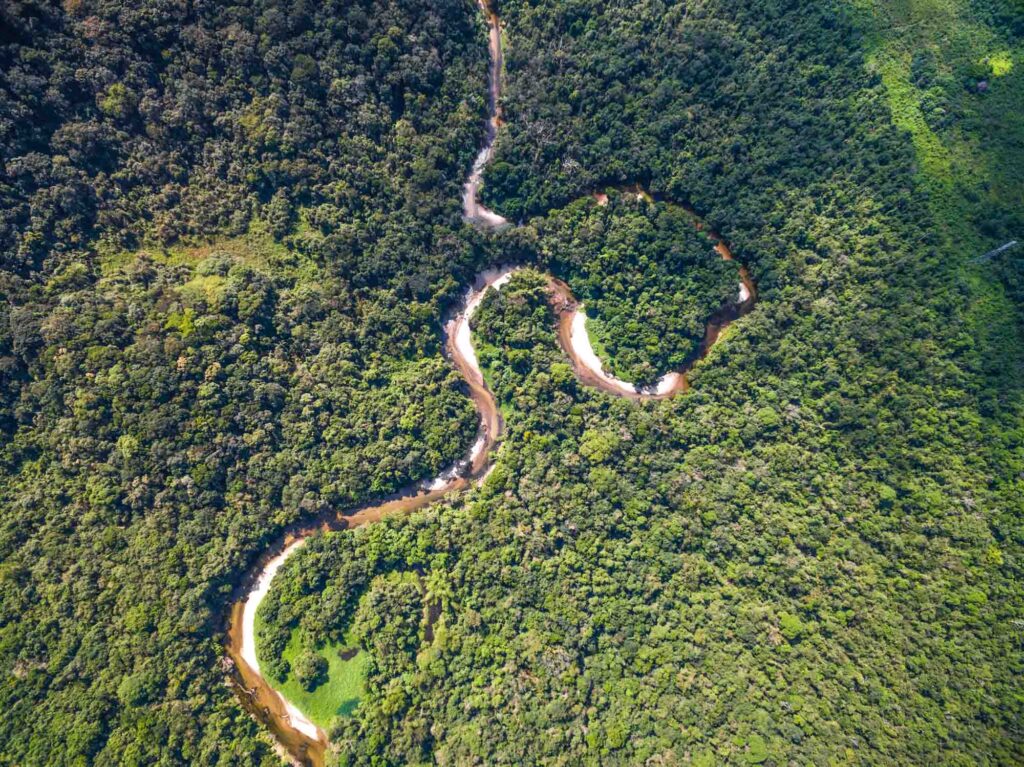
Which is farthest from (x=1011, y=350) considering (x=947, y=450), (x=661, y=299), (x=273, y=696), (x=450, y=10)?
(x=273, y=696)

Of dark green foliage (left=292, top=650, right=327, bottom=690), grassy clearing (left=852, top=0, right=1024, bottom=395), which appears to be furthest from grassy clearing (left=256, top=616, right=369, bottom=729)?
grassy clearing (left=852, top=0, right=1024, bottom=395)

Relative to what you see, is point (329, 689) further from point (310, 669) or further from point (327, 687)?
point (310, 669)

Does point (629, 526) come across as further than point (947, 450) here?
Yes

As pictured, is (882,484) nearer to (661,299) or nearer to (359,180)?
(661,299)

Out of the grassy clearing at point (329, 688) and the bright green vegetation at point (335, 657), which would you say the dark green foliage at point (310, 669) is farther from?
the grassy clearing at point (329, 688)

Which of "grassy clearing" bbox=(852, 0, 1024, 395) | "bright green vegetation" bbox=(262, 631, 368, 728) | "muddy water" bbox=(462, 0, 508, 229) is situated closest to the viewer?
"grassy clearing" bbox=(852, 0, 1024, 395)

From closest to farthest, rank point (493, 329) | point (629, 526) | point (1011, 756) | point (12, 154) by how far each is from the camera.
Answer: point (1011, 756) < point (12, 154) < point (629, 526) < point (493, 329)

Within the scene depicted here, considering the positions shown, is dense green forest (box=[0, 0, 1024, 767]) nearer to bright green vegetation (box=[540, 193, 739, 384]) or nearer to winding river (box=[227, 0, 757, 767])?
bright green vegetation (box=[540, 193, 739, 384])
